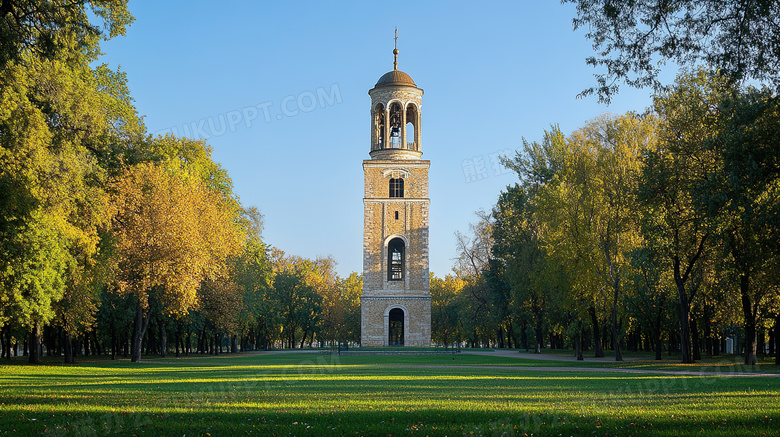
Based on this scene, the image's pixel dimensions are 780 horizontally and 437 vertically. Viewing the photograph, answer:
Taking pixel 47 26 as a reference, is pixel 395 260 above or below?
below

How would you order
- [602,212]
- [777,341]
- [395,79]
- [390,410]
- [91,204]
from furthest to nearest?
[395,79], [602,212], [777,341], [91,204], [390,410]

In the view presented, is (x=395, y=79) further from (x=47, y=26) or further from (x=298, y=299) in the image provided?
(x=47, y=26)

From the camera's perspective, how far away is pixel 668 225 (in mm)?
30453

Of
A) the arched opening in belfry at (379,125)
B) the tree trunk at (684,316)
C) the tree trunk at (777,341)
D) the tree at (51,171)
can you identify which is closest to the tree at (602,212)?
the tree trunk at (684,316)

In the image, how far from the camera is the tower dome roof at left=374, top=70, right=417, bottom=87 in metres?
66.5

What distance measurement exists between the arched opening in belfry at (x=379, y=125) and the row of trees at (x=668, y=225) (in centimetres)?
1909

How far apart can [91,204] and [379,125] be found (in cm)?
4207

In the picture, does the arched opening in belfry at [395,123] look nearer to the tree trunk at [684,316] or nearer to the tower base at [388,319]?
the tower base at [388,319]

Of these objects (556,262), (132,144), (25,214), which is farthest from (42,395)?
(556,262)

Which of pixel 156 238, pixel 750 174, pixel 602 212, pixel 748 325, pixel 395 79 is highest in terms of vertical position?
pixel 395 79

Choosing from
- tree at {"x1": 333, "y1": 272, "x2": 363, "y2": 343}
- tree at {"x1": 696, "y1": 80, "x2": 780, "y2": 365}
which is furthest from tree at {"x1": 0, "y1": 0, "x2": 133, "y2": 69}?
tree at {"x1": 333, "y1": 272, "x2": 363, "y2": 343}

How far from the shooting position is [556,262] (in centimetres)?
3869

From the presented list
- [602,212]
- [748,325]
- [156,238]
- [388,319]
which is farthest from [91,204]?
[388,319]

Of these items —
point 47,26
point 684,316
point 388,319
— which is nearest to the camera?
point 47,26
